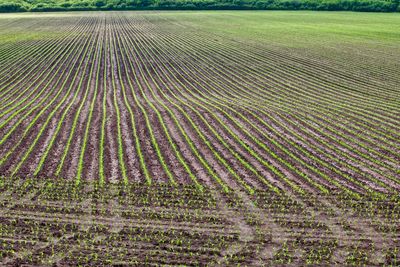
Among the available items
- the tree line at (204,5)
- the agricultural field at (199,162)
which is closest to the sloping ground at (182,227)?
the agricultural field at (199,162)

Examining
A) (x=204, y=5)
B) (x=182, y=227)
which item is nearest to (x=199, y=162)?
(x=182, y=227)

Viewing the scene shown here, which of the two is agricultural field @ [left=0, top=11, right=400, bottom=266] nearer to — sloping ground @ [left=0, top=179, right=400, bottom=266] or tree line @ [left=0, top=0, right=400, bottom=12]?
sloping ground @ [left=0, top=179, right=400, bottom=266]

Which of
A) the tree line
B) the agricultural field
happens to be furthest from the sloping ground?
the tree line

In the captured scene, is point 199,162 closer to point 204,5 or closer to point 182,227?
point 182,227

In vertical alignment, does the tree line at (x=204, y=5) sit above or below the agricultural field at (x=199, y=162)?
above

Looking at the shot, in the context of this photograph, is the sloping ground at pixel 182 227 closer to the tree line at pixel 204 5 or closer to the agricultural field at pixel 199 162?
the agricultural field at pixel 199 162
